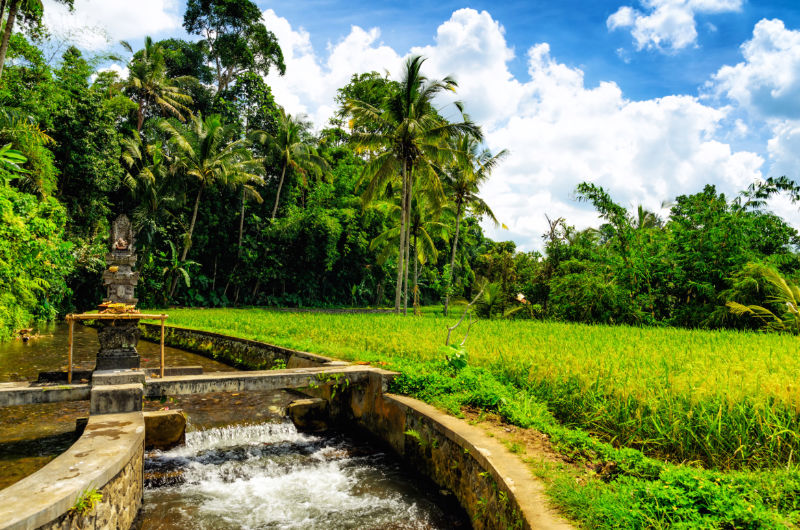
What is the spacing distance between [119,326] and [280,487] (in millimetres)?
2686

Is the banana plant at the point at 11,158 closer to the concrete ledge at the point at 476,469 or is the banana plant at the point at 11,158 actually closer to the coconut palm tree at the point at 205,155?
the concrete ledge at the point at 476,469

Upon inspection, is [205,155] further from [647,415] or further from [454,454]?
[647,415]

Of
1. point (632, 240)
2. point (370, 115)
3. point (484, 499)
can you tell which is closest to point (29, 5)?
point (370, 115)

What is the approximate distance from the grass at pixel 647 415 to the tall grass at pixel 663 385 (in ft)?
0.05

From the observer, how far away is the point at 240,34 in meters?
30.3

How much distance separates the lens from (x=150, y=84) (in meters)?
25.0

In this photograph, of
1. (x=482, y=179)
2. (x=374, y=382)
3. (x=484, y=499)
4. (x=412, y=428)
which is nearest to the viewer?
(x=484, y=499)

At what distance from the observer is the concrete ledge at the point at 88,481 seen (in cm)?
249

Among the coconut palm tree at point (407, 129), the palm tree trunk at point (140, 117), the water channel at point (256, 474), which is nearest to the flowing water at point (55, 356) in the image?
the water channel at point (256, 474)

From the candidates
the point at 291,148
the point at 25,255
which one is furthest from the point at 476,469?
the point at 291,148

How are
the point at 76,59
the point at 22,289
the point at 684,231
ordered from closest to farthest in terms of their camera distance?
the point at 22,289 < the point at 684,231 < the point at 76,59

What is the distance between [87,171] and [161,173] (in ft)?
11.0

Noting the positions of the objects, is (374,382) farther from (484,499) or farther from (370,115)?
(370,115)

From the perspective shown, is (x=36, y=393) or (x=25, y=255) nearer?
(x=36, y=393)
